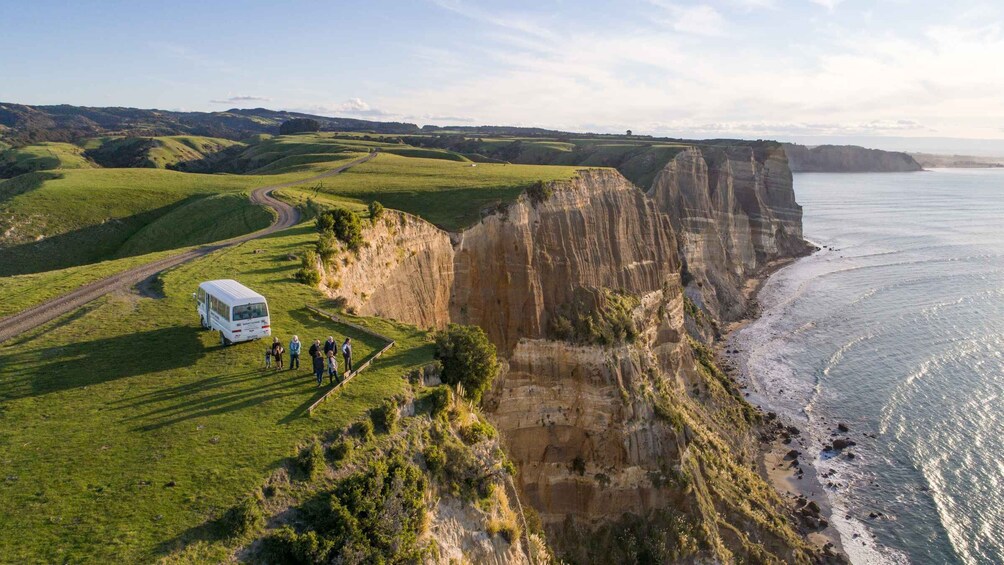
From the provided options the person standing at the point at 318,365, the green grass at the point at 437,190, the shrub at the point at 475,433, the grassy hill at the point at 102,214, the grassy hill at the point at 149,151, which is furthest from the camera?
→ the grassy hill at the point at 149,151

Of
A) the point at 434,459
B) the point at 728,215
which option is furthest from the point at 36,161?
the point at 728,215

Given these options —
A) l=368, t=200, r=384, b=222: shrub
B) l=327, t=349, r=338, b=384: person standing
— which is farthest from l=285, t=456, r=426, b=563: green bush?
l=368, t=200, r=384, b=222: shrub

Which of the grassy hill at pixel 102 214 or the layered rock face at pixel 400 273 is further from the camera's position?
the grassy hill at pixel 102 214

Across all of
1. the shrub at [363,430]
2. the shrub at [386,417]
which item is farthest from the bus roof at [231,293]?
the shrub at [363,430]

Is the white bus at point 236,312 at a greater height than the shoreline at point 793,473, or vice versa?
the white bus at point 236,312

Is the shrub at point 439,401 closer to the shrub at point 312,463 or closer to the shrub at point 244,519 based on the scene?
the shrub at point 312,463

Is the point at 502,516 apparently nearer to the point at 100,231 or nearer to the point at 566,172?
the point at 566,172
